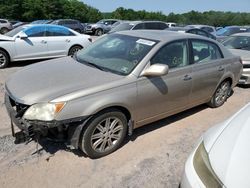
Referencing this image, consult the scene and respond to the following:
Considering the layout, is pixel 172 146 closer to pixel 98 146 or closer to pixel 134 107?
pixel 134 107

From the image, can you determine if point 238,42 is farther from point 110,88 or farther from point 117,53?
point 110,88

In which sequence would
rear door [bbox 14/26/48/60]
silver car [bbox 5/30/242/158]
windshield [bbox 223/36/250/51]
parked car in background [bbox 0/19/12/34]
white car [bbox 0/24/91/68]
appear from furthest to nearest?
parked car in background [bbox 0/19/12/34]
rear door [bbox 14/26/48/60]
white car [bbox 0/24/91/68]
windshield [bbox 223/36/250/51]
silver car [bbox 5/30/242/158]

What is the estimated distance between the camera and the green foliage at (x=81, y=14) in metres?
37.4

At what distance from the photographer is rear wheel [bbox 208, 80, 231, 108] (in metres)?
5.67

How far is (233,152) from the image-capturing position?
2.05m

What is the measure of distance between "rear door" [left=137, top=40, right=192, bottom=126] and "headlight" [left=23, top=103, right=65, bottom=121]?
1.16 m

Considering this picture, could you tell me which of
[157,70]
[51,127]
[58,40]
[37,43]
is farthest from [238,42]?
[51,127]

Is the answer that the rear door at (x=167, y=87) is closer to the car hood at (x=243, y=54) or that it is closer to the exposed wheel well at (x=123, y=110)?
the exposed wheel well at (x=123, y=110)

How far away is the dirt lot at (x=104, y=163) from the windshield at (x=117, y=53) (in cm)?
112

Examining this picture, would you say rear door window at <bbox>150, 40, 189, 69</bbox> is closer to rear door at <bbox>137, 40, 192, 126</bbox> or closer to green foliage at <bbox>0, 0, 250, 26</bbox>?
rear door at <bbox>137, 40, 192, 126</bbox>

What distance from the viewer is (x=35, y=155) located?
3711 mm

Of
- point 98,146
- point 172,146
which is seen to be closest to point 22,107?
point 98,146

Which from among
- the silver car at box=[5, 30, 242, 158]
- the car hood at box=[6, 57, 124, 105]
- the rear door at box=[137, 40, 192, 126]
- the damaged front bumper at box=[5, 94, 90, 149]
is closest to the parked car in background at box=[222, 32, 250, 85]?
the silver car at box=[5, 30, 242, 158]

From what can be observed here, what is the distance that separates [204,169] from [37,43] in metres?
8.43
